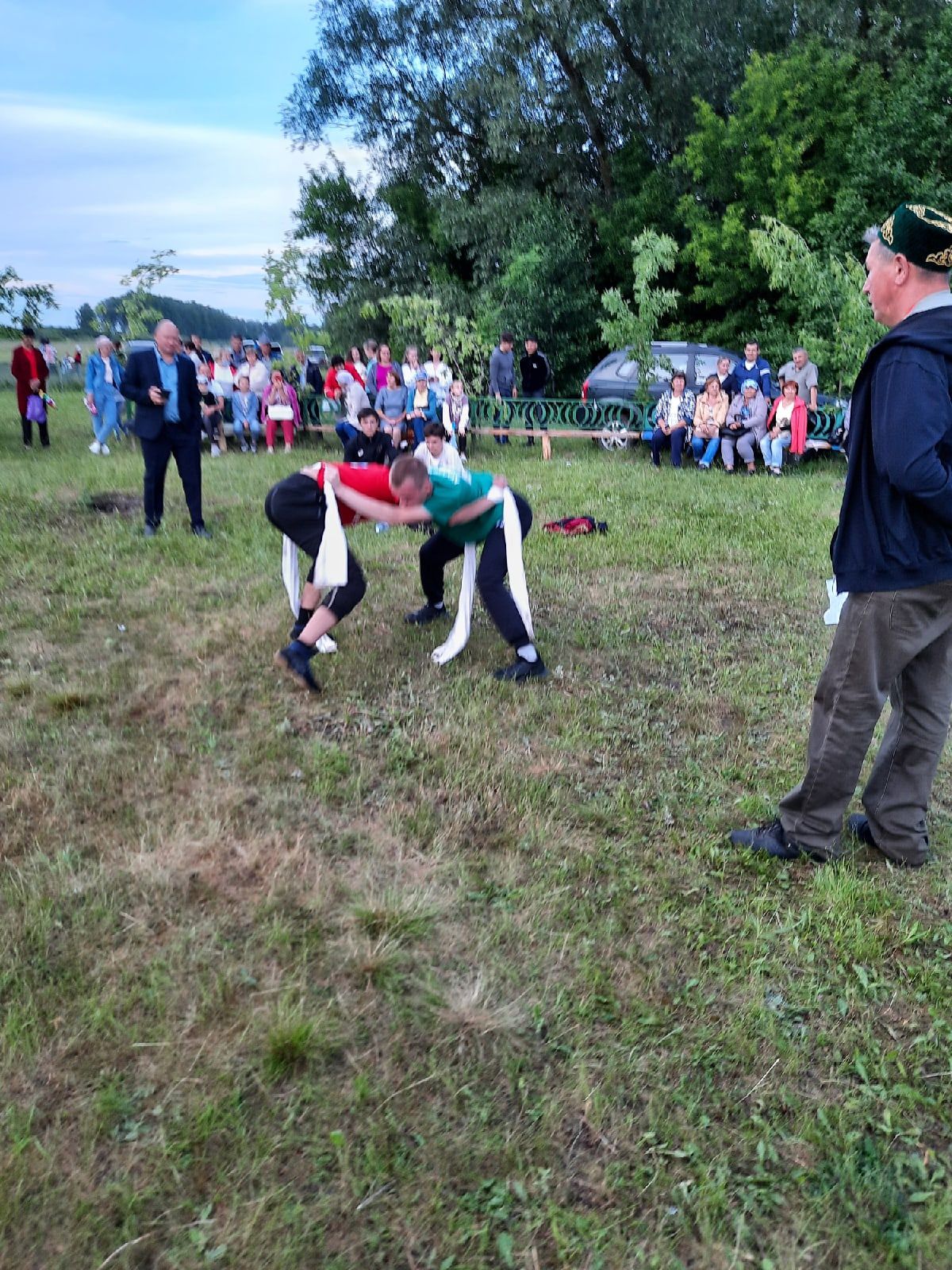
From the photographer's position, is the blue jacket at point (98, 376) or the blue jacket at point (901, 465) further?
the blue jacket at point (98, 376)

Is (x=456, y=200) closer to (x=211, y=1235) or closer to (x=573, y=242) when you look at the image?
(x=573, y=242)

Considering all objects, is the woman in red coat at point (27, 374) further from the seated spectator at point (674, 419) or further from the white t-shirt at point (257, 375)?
the seated spectator at point (674, 419)

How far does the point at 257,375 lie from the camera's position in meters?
15.6

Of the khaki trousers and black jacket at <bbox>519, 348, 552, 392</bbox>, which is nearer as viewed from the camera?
the khaki trousers

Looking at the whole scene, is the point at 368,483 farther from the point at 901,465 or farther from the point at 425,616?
the point at 901,465

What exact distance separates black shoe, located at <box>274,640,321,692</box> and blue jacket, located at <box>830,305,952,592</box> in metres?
3.03

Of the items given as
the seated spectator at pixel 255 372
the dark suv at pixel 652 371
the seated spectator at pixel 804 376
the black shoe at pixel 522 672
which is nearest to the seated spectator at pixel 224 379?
the seated spectator at pixel 255 372

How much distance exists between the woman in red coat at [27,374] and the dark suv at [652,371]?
892 cm

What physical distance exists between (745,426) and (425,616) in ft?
24.7

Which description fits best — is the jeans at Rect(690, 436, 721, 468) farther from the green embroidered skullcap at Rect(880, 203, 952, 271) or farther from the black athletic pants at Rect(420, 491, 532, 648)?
the green embroidered skullcap at Rect(880, 203, 952, 271)

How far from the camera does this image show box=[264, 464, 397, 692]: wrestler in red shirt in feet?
17.1

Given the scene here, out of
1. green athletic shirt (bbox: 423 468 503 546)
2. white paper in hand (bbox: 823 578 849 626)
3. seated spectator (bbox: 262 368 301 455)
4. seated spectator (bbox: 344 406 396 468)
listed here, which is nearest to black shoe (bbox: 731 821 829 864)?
white paper in hand (bbox: 823 578 849 626)

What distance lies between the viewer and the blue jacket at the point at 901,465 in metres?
2.89

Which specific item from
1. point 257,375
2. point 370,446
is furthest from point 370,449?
point 257,375
